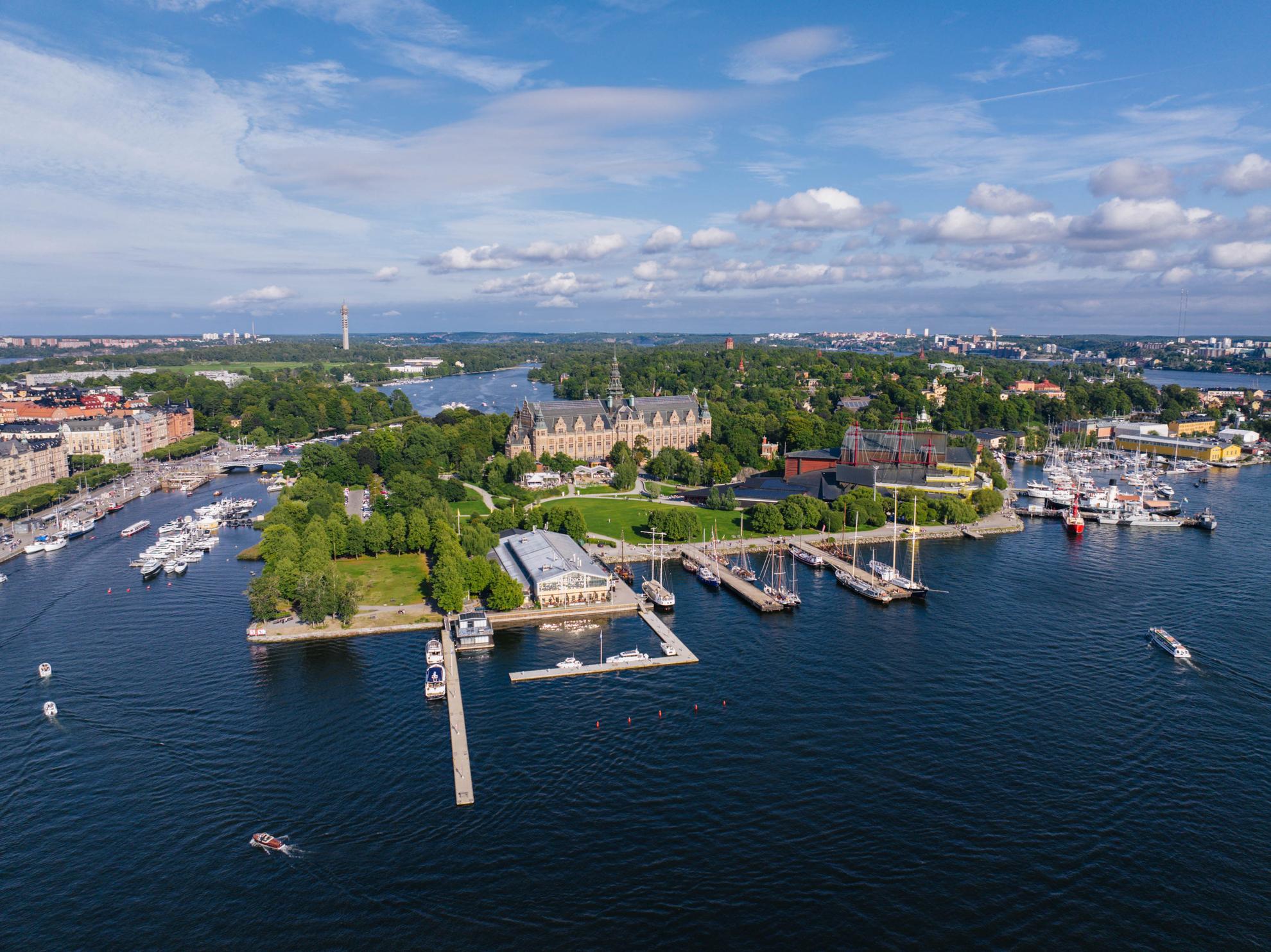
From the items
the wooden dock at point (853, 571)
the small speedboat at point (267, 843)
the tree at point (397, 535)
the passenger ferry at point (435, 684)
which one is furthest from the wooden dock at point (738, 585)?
the small speedboat at point (267, 843)

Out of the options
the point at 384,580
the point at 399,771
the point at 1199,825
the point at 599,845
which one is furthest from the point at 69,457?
the point at 1199,825

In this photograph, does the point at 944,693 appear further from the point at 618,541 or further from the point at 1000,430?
the point at 1000,430

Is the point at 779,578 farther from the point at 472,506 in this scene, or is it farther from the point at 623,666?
the point at 472,506

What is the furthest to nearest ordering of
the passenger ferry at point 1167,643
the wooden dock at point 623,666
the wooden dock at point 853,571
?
the wooden dock at point 853,571
the passenger ferry at point 1167,643
the wooden dock at point 623,666

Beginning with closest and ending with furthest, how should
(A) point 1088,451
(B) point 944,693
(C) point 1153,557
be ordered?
(B) point 944,693
(C) point 1153,557
(A) point 1088,451

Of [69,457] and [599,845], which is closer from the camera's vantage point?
[599,845]

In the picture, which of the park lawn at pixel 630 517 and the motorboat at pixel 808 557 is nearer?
the motorboat at pixel 808 557

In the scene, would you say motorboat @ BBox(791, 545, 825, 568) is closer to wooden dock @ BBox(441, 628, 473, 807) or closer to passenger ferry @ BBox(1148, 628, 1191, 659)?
passenger ferry @ BBox(1148, 628, 1191, 659)

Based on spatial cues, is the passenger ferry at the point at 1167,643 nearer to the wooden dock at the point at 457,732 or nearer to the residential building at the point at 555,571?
the residential building at the point at 555,571
